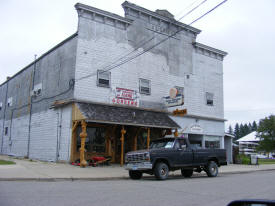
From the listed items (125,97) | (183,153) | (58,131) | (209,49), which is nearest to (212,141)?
(209,49)

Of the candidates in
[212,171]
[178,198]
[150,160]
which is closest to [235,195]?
[178,198]

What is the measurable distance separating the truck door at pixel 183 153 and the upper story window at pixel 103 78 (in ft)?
26.2

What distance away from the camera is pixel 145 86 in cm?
2289

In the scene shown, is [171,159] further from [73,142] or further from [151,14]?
[151,14]

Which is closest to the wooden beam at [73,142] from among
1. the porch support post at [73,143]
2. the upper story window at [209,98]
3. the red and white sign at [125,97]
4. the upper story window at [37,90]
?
the porch support post at [73,143]

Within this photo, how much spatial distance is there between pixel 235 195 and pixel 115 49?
48.4 ft

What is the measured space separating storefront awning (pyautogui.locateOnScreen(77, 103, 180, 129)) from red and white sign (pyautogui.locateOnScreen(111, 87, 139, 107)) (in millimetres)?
489

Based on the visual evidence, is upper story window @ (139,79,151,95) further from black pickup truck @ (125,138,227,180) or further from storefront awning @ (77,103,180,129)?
black pickup truck @ (125,138,227,180)

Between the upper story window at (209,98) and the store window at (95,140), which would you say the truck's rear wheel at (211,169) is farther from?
the upper story window at (209,98)

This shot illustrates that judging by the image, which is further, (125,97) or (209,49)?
(209,49)

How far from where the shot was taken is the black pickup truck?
1318 centimetres

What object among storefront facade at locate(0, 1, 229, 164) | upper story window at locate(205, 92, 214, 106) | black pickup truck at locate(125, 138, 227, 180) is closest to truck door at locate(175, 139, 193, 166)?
black pickup truck at locate(125, 138, 227, 180)

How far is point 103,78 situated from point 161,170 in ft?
30.4

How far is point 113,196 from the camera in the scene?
827 centimetres
